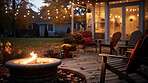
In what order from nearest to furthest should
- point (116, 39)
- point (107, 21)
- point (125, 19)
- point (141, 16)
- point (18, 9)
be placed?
point (116, 39)
point (141, 16)
point (125, 19)
point (107, 21)
point (18, 9)

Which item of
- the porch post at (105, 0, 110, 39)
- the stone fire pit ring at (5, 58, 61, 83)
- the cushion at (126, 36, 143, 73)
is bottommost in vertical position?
the stone fire pit ring at (5, 58, 61, 83)

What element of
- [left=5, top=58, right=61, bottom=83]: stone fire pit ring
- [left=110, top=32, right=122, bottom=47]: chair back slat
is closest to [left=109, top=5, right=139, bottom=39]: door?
[left=110, top=32, right=122, bottom=47]: chair back slat

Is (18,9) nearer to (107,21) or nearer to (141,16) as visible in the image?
(107,21)

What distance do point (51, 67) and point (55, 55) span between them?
2.80m

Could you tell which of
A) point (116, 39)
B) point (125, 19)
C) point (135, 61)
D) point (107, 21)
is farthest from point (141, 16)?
point (135, 61)

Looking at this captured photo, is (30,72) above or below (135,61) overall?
below

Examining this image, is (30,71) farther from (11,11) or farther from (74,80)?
(11,11)

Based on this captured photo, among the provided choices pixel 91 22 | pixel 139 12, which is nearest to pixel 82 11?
pixel 91 22

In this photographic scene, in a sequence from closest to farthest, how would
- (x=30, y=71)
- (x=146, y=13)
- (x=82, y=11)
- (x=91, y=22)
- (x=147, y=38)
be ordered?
(x=147, y=38) → (x=30, y=71) → (x=146, y=13) → (x=91, y=22) → (x=82, y=11)

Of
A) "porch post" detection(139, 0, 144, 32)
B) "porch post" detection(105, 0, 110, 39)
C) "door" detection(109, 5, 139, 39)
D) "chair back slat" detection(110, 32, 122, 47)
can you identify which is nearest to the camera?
"chair back slat" detection(110, 32, 122, 47)

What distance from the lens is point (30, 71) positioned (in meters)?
2.27

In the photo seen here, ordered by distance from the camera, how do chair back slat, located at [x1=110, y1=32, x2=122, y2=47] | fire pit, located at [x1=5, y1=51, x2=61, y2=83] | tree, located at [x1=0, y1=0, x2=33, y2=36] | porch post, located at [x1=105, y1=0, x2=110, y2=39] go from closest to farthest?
fire pit, located at [x1=5, y1=51, x2=61, y2=83] < chair back slat, located at [x1=110, y1=32, x2=122, y2=47] < porch post, located at [x1=105, y1=0, x2=110, y2=39] < tree, located at [x1=0, y1=0, x2=33, y2=36]

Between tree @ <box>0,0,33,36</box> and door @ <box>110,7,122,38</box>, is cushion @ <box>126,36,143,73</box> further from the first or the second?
tree @ <box>0,0,33,36</box>

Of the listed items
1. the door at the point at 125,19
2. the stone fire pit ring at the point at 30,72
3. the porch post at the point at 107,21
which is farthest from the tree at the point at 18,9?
the stone fire pit ring at the point at 30,72
